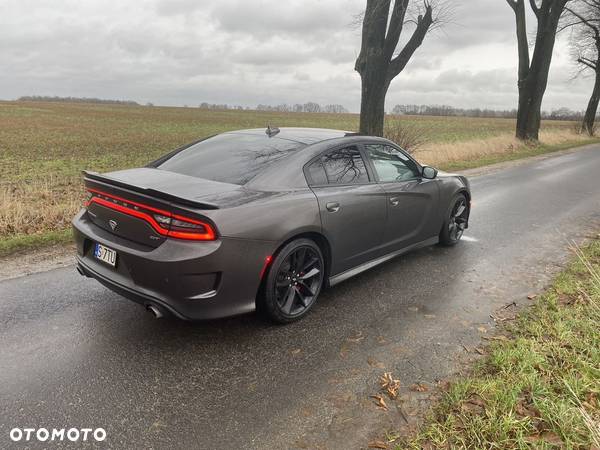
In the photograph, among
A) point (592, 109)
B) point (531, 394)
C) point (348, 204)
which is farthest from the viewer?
point (592, 109)

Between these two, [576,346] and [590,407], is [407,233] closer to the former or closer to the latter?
[576,346]

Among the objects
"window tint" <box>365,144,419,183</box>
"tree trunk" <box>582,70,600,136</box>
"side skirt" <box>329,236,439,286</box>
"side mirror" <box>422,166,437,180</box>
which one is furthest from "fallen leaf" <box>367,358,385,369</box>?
"tree trunk" <box>582,70,600,136</box>

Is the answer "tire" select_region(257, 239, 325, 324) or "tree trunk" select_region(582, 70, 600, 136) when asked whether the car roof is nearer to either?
"tire" select_region(257, 239, 325, 324)

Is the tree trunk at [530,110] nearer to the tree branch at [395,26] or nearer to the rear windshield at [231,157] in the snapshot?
the tree branch at [395,26]

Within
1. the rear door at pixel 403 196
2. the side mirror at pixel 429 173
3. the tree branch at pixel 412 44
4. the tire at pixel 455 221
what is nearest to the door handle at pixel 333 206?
the rear door at pixel 403 196

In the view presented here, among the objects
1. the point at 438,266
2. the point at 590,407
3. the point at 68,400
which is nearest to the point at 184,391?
the point at 68,400

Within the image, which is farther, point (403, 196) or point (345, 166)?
point (403, 196)

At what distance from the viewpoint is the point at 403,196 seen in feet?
14.1

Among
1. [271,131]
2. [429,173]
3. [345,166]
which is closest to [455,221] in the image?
[429,173]

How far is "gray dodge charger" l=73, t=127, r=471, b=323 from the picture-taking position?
9.07 ft

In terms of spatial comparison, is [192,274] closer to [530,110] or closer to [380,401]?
[380,401]

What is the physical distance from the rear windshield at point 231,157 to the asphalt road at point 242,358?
1.19 meters

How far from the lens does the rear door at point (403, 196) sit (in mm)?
4168

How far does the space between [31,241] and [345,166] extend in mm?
3835
